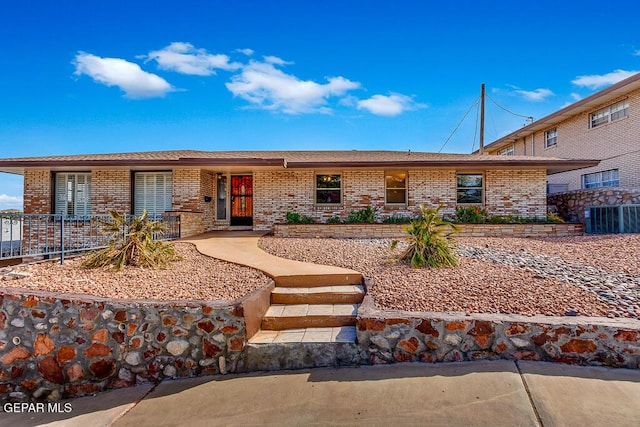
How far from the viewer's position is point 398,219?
12211 millimetres

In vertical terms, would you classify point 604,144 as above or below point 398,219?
above

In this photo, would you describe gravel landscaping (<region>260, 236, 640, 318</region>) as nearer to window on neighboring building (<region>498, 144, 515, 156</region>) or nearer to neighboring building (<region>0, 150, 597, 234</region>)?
neighboring building (<region>0, 150, 597, 234</region>)

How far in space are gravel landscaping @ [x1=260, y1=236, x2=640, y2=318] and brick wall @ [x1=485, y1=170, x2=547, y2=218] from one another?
16.1 ft

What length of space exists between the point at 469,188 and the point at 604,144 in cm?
683

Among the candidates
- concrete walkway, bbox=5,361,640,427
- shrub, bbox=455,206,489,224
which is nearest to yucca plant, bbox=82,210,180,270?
concrete walkway, bbox=5,361,640,427

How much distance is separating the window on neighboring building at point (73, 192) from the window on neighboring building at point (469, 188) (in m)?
14.0

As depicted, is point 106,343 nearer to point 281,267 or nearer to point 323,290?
point 323,290

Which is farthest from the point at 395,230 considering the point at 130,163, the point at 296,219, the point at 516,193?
the point at 130,163

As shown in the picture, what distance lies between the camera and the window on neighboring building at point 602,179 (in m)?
14.1

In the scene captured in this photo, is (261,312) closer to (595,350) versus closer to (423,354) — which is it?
(423,354)

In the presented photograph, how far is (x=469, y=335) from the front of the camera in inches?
136

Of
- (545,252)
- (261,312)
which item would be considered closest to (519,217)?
(545,252)

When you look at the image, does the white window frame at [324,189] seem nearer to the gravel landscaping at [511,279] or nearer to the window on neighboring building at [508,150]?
the gravel landscaping at [511,279]

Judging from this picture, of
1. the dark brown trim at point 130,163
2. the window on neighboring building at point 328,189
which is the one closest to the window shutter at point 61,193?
the dark brown trim at point 130,163
